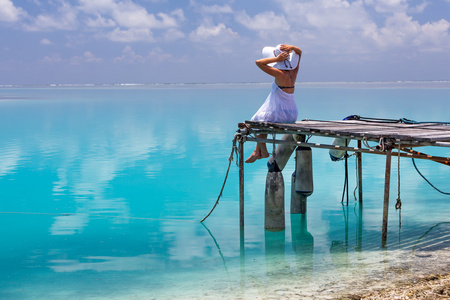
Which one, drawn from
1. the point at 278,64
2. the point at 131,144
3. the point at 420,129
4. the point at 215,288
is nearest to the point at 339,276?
the point at 215,288

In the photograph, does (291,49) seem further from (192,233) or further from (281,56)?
(192,233)

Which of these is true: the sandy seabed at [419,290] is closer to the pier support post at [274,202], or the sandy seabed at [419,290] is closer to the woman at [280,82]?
the pier support post at [274,202]

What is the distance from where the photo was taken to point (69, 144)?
2655cm

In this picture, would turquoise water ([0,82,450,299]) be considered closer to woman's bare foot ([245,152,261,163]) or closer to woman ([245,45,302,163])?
woman's bare foot ([245,152,261,163])

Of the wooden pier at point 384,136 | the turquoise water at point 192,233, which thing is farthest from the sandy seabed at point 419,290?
the wooden pier at point 384,136

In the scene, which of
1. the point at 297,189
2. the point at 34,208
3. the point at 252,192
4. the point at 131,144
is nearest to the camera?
the point at 297,189

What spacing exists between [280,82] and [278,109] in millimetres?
547

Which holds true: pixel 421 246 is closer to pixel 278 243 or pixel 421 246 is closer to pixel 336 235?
pixel 336 235

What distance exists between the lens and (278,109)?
11.1 metres

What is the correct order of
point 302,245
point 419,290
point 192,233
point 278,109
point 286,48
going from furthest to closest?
point 192,233 < point 286,48 < point 278,109 < point 302,245 < point 419,290

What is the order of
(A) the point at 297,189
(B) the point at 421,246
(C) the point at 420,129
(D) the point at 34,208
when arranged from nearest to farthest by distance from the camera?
(B) the point at 421,246, (C) the point at 420,129, (A) the point at 297,189, (D) the point at 34,208

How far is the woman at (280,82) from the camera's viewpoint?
436 inches

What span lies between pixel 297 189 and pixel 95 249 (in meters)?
4.08

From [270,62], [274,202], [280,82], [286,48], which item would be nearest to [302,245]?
[274,202]
